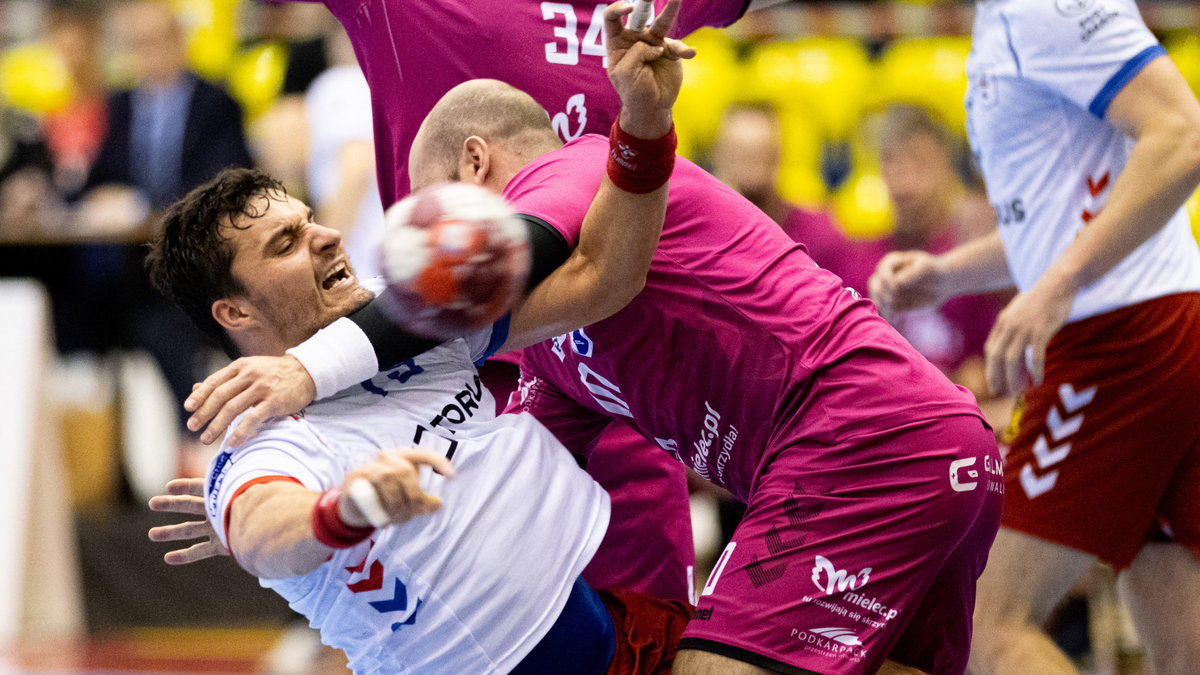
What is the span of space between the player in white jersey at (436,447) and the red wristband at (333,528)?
0.23 metres

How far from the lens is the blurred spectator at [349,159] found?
17.8ft

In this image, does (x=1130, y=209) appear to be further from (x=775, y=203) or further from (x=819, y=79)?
(x=819, y=79)

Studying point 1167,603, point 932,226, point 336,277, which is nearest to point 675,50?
point 336,277

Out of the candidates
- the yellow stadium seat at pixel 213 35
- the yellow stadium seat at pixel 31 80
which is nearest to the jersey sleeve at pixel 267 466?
the yellow stadium seat at pixel 31 80

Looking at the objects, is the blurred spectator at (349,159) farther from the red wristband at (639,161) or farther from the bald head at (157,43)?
the red wristband at (639,161)

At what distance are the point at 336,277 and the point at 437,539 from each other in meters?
0.56

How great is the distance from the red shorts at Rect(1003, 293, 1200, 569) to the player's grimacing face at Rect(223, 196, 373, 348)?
5.86 feet

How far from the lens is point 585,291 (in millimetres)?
2566

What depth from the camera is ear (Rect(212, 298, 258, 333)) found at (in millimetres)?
2656

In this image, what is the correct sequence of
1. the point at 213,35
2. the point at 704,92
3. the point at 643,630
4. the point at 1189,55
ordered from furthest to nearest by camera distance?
1. the point at 213,35
2. the point at 704,92
3. the point at 1189,55
4. the point at 643,630

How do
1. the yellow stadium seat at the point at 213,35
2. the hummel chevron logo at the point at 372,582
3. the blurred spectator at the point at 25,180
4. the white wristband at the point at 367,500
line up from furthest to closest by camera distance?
the yellow stadium seat at the point at 213,35 < the blurred spectator at the point at 25,180 < the hummel chevron logo at the point at 372,582 < the white wristband at the point at 367,500

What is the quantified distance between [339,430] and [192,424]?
26cm

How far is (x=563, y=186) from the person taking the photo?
8.77 ft

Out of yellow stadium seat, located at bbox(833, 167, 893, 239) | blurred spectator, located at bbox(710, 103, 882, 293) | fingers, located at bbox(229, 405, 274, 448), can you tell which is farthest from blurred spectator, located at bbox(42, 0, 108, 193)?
fingers, located at bbox(229, 405, 274, 448)
